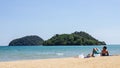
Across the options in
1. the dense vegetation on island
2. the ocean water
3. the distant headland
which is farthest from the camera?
the dense vegetation on island

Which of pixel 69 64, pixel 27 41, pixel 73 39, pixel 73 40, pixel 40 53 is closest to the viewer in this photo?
pixel 69 64

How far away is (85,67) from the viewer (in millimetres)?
14961

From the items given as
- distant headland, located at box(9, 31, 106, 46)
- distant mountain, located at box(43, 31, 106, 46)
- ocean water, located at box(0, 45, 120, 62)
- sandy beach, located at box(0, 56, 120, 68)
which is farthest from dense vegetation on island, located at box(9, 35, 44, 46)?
sandy beach, located at box(0, 56, 120, 68)

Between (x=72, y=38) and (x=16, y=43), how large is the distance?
4370 centimetres

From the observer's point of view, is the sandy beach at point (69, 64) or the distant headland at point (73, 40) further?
the distant headland at point (73, 40)

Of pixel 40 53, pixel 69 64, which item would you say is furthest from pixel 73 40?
pixel 69 64

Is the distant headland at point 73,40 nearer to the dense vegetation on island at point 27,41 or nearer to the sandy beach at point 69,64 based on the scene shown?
the dense vegetation on island at point 27,41

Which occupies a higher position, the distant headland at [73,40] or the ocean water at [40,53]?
the distant headland at [73,40]

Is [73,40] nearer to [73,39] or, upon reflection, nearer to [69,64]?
[73,39]

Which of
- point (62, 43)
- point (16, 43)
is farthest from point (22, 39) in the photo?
point (62, 43)

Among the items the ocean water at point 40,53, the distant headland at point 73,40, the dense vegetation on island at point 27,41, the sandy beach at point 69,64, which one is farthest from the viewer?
the dense vegetation on island at point 27,41

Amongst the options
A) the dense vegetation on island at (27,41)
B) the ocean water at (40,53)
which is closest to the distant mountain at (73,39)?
the dense vegetation on island at (27,41)

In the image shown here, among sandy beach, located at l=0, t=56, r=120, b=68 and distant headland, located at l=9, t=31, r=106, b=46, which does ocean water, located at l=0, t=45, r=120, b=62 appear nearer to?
sandy beach, located at l=0, t=56, r=120, b=68

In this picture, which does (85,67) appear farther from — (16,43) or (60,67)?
(16,43)
